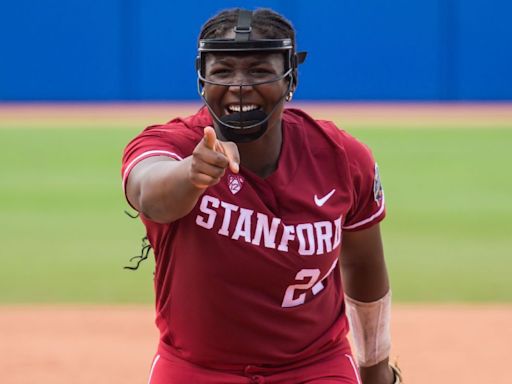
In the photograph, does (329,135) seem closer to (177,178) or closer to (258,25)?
(258,25)

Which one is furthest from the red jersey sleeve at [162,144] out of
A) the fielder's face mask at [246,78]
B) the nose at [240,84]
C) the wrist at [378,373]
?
the wrist at [378,373]

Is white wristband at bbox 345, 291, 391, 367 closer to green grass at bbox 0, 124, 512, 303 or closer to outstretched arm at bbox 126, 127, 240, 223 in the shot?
outstretched arm at bbox 126, 127, 240, 223

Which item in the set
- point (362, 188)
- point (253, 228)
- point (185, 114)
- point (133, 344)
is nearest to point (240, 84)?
point (253, 228)

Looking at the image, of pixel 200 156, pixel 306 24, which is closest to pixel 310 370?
pixel 200 156

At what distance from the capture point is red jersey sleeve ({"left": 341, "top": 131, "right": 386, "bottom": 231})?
3.69 m

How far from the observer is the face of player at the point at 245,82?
3314 mm

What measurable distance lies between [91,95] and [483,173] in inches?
512

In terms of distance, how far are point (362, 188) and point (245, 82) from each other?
2.17ft

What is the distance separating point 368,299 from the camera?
411 centimetres

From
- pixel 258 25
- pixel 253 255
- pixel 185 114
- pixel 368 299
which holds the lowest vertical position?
pixel 185 114

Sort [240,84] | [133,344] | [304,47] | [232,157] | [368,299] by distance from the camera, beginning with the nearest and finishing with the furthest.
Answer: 1. [232,157]
2. [240,84]
3. [368,299]
4. [133,344]
5. [304,47]

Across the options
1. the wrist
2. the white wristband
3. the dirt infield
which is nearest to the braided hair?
the white wristband

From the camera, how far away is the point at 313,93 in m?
25.0

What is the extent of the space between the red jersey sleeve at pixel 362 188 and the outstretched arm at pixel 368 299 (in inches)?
3.9
